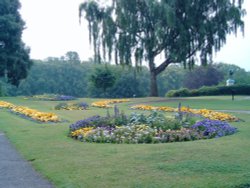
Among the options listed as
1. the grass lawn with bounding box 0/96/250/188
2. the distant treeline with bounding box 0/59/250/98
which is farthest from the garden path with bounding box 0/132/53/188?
the distant treeline with bounding box 0/59/250/98

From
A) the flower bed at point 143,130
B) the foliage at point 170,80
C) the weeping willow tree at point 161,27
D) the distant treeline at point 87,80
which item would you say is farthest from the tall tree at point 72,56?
the flower bed at point 143,130

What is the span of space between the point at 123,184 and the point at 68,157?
2.34m

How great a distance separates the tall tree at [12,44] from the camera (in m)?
36.6

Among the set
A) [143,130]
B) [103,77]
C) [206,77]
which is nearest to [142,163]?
[143,130]

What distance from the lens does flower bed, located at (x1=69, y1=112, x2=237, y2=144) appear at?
30.6 ft

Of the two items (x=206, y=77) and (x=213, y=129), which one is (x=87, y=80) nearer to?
(x=206, y=77)

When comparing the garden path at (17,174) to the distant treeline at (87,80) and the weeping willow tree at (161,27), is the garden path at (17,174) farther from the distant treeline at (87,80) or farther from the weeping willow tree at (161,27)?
the distant treeline at (87,80)

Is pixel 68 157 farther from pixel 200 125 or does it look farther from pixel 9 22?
pixel 9 22

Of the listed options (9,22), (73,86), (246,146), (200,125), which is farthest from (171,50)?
(73,86)

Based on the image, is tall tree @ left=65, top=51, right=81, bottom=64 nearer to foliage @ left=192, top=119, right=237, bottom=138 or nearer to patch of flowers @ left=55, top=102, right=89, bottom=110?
patch of flowers @ left=55, top=102, right=89, bottom=110

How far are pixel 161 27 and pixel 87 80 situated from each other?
114 feet

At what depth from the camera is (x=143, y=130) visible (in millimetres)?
9859

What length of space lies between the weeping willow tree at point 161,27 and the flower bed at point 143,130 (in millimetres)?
17478

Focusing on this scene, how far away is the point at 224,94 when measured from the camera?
110 ft
